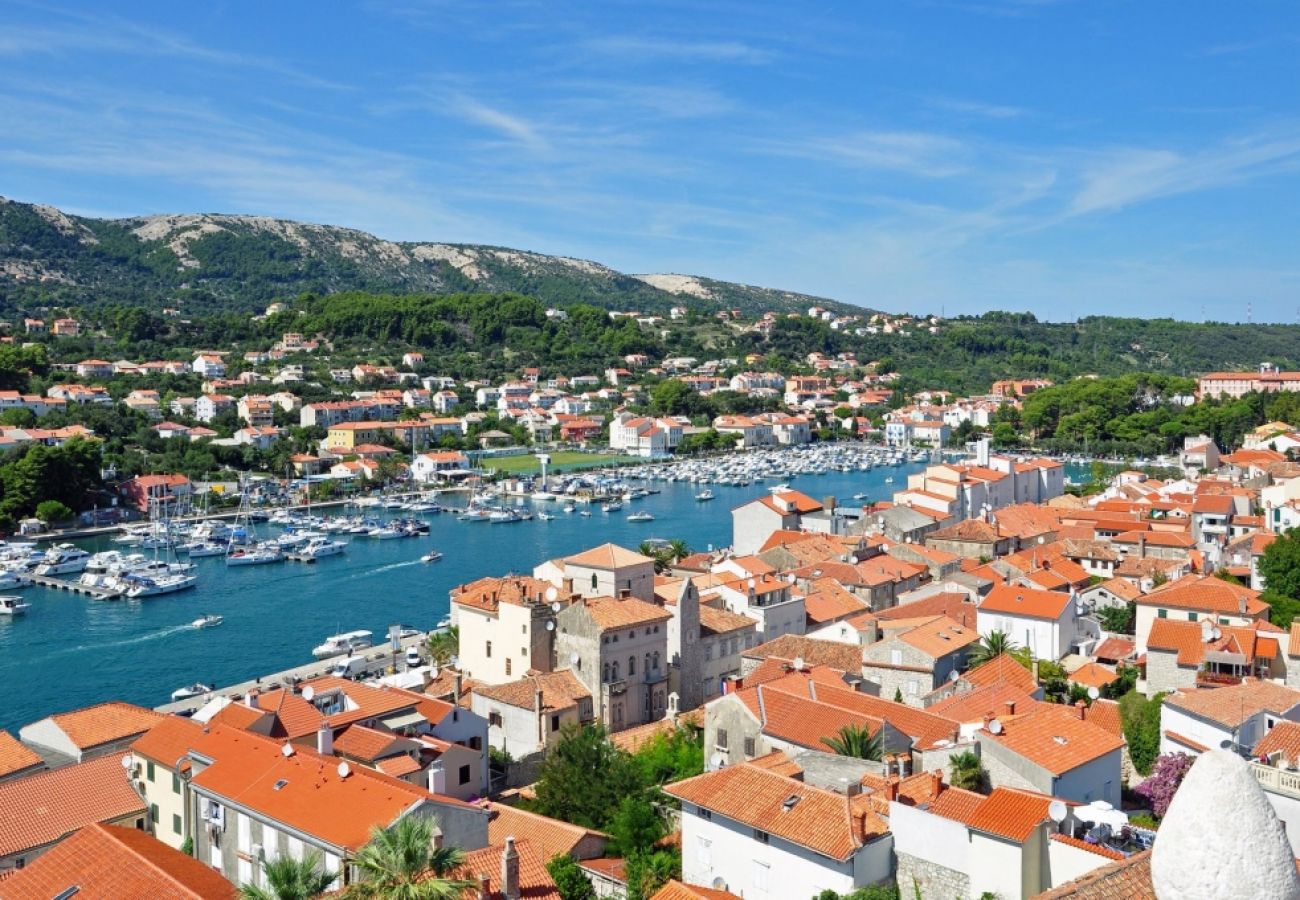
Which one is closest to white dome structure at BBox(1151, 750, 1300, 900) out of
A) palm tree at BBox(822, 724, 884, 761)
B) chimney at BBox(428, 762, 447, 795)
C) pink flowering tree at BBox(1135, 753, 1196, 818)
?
palm tree at BBox(822, 724, 884, 761)

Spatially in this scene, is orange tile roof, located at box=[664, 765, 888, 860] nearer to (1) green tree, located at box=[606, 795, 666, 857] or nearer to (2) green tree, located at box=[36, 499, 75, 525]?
(1) green tree, located at box=[606, 795, 666, 857]

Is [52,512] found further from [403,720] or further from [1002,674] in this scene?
[1002,674]

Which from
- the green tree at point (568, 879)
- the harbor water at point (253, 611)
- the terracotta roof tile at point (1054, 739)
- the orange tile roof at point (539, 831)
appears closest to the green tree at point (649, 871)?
the green tree at point (568, 879)

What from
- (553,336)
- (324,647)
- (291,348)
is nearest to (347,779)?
(324,647)

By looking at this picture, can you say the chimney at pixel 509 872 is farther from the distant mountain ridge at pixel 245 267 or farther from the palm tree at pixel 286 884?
the distant mountain ridge at pixel 245 267

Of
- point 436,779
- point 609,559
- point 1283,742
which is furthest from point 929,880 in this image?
point 609,559

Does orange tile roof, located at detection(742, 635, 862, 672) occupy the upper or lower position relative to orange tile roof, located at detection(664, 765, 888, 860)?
lower
